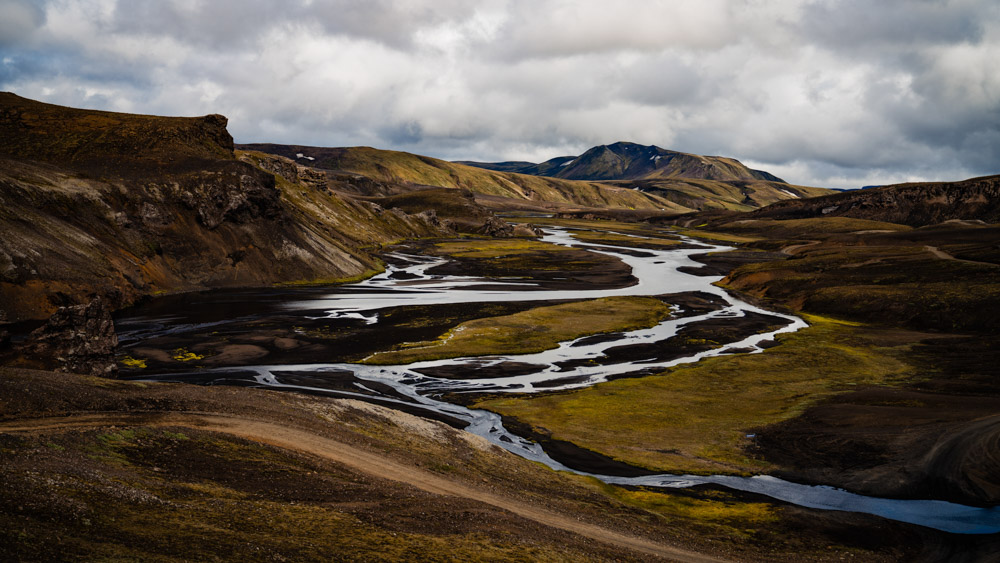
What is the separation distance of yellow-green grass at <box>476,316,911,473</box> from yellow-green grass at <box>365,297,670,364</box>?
676 inches

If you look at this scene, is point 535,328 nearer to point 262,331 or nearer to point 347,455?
point 262,331

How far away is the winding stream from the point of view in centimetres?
3809

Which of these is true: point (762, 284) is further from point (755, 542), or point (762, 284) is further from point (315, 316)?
point (755, 542)

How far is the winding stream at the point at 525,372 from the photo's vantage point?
38.1 meters

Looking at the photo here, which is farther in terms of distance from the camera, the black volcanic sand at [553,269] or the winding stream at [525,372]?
the black volcanic sand at [553,269]

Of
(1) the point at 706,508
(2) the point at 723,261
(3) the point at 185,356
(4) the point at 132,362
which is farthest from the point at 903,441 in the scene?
(2) the point at 723,261

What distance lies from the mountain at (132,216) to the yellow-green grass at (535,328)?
151ft

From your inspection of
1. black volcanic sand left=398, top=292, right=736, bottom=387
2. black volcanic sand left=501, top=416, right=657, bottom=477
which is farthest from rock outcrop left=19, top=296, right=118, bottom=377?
black volcanic sand left=501, top=416, right=657, bottom=477

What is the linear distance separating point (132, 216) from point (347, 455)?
9662cm

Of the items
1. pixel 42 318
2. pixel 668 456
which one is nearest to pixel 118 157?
pixel 42 318

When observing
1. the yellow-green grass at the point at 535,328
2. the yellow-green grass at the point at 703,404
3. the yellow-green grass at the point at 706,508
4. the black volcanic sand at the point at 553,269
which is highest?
the black volcanic sand at the point at 553,269

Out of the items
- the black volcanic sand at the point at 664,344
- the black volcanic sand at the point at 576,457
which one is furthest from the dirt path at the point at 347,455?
the black volcanic sand at the point at 664,344

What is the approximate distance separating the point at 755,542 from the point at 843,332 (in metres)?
69.6

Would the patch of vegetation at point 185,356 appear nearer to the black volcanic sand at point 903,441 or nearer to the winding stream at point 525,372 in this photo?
the winding stream at point 525,372
